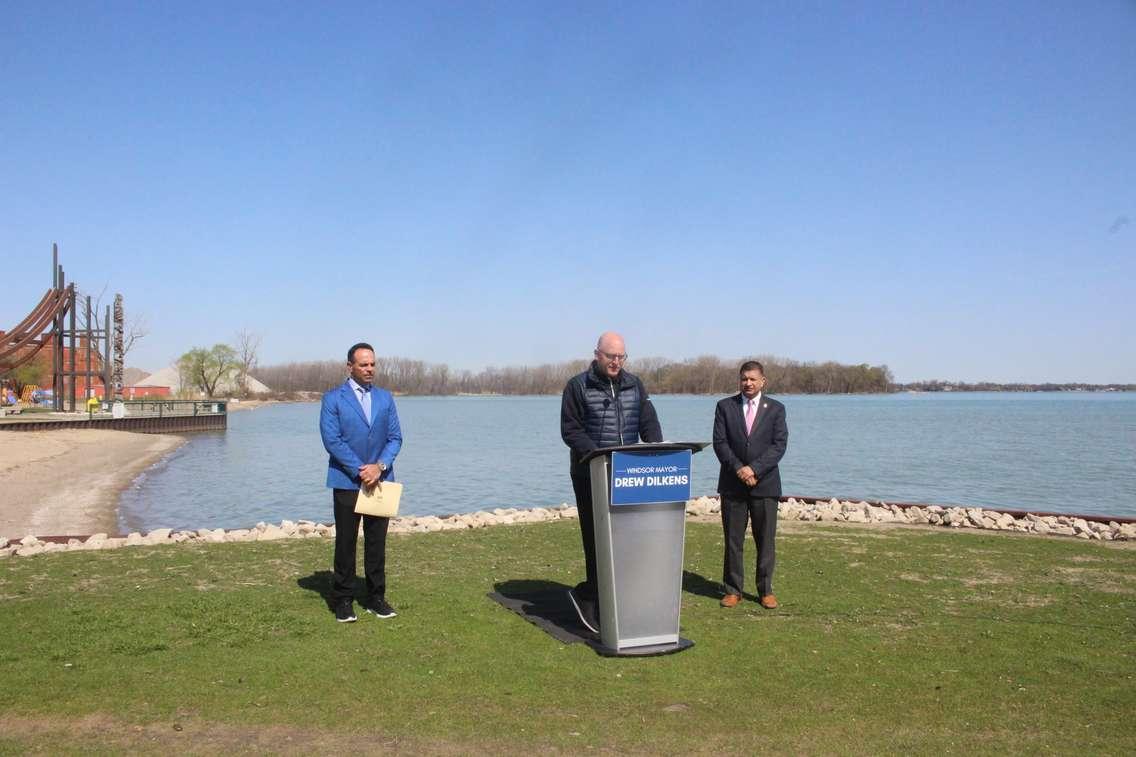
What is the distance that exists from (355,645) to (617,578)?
185cm

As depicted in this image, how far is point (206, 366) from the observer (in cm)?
12825

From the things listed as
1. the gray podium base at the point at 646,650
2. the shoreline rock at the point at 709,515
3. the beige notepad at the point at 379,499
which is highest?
the beige notepad at the point at 379,499

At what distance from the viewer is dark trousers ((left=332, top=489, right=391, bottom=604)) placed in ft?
22.3

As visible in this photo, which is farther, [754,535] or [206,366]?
[206,366]

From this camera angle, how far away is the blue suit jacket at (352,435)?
680 centimetres

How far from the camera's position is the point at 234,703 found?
4938 mm

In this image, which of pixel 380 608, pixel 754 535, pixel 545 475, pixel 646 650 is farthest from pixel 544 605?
pixel 545 475

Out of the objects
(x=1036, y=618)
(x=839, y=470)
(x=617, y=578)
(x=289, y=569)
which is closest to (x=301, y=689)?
(x=617, y=578)

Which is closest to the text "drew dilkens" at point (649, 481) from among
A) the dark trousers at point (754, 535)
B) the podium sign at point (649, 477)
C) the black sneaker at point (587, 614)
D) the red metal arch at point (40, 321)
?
the podium sign at point (649, 477)

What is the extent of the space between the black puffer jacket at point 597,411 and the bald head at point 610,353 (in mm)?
88

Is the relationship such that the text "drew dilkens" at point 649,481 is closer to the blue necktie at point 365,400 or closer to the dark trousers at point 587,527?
the dark trousers at point 587,527

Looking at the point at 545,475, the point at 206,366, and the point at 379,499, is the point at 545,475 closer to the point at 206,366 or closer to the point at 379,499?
the point at 379,499

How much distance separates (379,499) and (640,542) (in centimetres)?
215

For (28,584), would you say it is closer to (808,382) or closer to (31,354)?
(31,354)
